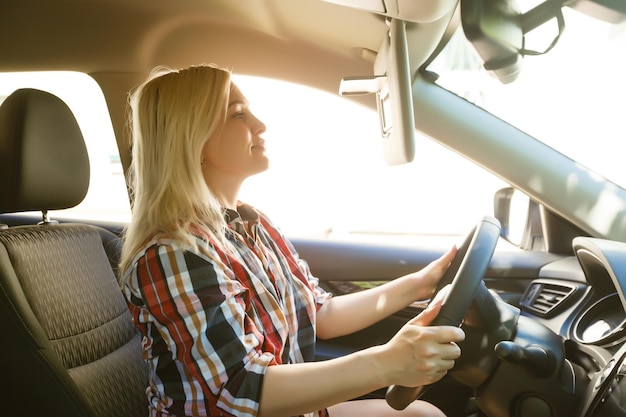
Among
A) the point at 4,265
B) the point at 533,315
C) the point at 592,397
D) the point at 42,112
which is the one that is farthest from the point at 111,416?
the point at 533,315

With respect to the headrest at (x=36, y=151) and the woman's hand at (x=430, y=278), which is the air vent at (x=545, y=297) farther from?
the headrest at (x=36, y=151)

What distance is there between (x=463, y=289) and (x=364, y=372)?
0.26 meters

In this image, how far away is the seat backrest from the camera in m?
1.31

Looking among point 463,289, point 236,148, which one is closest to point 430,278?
point 463,289

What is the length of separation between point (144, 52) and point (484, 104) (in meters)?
1.18

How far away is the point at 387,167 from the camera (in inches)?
69.9

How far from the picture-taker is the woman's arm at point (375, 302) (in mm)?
1605

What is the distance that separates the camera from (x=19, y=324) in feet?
4.27

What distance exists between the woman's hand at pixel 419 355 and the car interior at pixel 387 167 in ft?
0.18

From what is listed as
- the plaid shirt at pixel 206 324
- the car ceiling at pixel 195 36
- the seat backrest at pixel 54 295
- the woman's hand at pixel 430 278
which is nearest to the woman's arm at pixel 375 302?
the woman's hand at pixel 430 278

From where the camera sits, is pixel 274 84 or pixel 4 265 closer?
pixel 4 265

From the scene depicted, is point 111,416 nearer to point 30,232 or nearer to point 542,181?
point 30,232

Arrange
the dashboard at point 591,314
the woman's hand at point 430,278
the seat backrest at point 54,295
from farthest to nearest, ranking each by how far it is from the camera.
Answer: the woman's hand at point 430,278
the seat backrest at point 54,295
the dashboard at point 591,314

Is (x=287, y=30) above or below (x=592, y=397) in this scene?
above
